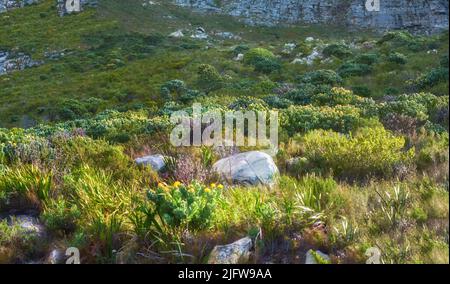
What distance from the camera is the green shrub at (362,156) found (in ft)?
26.5

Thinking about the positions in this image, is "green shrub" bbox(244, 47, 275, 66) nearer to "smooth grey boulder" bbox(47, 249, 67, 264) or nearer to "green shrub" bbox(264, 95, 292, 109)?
"green shrub" bbox(264, 95, 292, 109)

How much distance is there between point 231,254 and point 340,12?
46424 millimetres

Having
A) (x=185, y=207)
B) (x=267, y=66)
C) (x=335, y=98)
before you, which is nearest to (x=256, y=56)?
(x=267, y=66)

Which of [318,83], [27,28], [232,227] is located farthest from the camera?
[27,28]

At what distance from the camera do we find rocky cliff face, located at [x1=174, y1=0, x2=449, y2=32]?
1737 inches

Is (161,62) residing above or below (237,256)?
below

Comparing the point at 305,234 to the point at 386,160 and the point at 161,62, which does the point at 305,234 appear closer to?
the point at 386,160

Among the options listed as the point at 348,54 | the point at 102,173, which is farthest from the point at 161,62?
the point at 102,173

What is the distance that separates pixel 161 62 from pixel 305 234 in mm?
26251

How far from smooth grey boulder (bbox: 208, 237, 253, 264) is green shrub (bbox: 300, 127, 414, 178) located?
111 inches

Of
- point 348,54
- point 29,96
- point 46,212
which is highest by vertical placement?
point 46,212

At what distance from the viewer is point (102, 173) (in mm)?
8383

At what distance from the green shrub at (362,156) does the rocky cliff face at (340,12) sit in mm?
37579

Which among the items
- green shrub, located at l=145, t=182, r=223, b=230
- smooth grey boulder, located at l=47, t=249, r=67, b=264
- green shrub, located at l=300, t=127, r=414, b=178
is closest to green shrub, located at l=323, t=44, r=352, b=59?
green shrub, located at l=300, t=127, r=414, b=178
